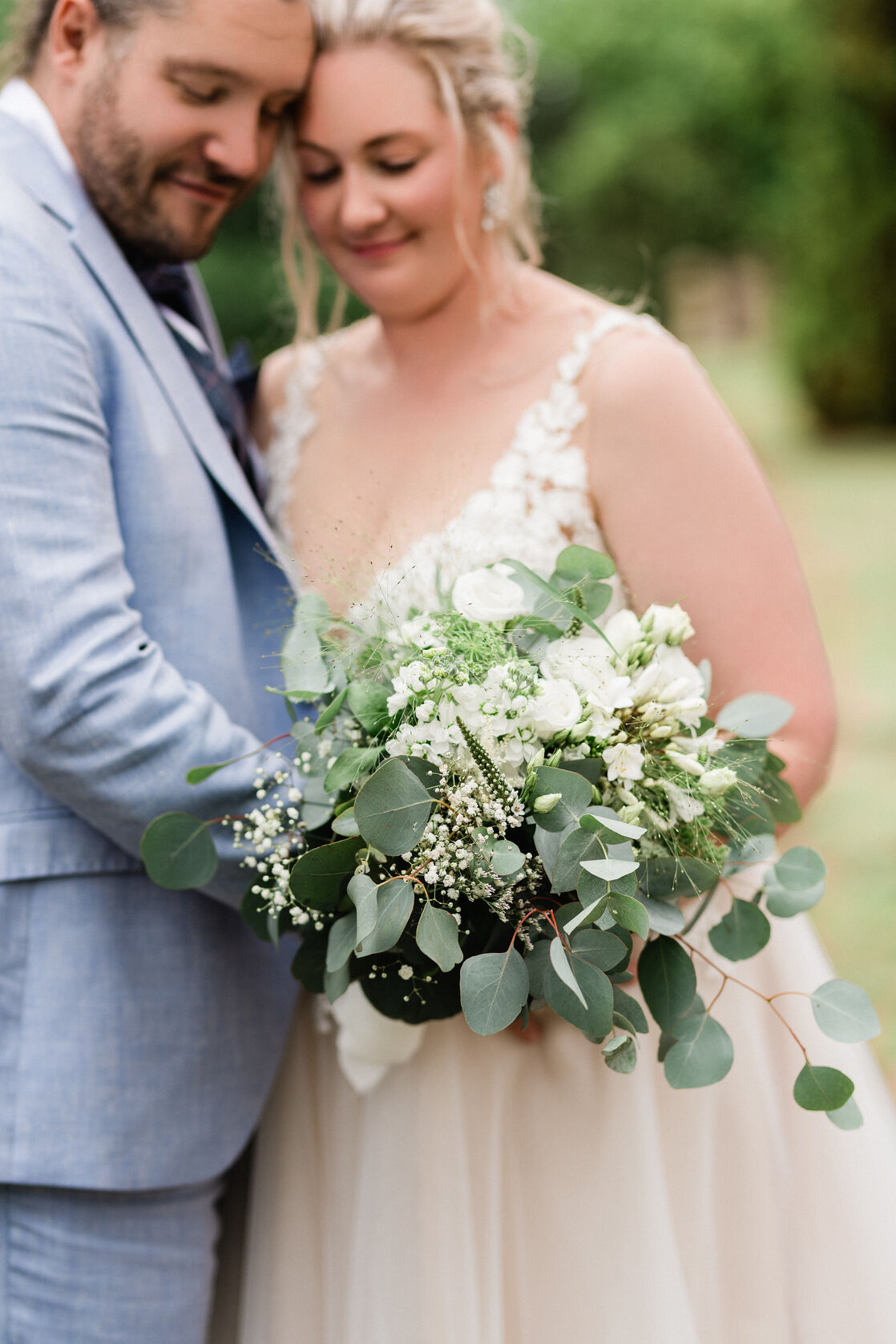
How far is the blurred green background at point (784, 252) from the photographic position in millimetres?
6828

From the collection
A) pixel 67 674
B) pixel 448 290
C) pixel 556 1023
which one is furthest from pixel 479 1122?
pixel 448 290

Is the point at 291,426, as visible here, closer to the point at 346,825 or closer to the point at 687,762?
the point at 346,825

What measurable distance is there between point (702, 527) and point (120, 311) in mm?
1059

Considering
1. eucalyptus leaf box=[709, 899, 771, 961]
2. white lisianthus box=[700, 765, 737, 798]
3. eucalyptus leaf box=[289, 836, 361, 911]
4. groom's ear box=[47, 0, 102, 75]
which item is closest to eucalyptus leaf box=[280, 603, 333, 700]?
eucalyptus leaf box=[289, 836, 361, 911]

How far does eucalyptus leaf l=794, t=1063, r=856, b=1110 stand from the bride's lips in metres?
1.69

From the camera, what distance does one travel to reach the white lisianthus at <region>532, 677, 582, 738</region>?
1.53 meters

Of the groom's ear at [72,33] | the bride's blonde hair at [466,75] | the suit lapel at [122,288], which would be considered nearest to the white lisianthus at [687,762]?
the suit lapel at [122,288]

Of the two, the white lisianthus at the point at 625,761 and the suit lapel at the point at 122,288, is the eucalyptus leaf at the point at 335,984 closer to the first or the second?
the white lisianthus at the point at 625,761

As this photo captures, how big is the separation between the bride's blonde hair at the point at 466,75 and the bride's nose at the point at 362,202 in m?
0.18

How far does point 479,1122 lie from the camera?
2.09m

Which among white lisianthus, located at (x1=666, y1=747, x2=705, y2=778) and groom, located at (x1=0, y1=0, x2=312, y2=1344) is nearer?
white lisianthus, located at (x1=666, y1=747, x2=705, y2=778)

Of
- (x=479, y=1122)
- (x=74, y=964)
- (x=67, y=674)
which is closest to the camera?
(x=67, y=674)

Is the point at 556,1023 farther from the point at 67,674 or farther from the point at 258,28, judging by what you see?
the point at 258,28

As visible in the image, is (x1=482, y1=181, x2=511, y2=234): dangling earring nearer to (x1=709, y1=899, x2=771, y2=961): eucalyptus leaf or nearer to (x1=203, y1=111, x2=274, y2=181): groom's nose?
(x1=203, y1=111, x2=274, y2=181): groom's nose
